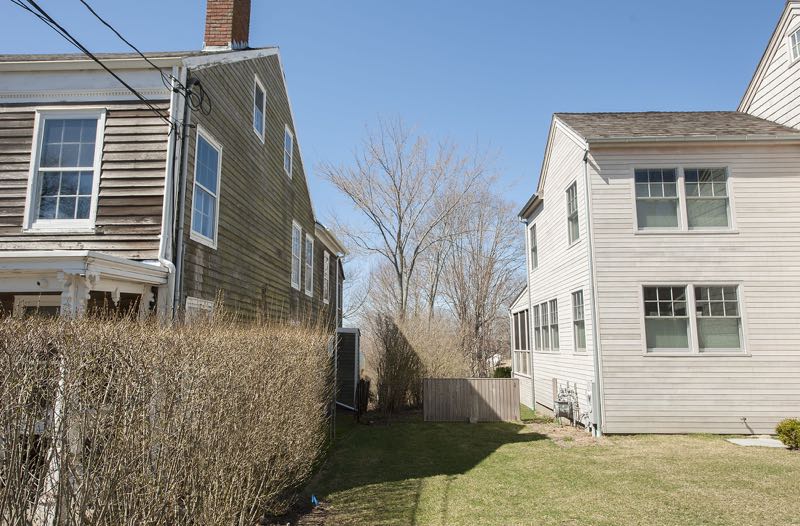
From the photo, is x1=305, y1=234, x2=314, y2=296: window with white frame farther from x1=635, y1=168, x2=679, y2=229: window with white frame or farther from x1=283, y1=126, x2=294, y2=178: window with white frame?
x1=635, y1=168, x2=679, y2=229: window with white frame

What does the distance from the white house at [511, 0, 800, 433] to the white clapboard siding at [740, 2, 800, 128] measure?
51 millimetres

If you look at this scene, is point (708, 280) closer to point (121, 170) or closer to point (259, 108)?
point (259, 108)

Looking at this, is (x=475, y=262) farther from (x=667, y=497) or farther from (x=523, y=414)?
(x=667, y=497)

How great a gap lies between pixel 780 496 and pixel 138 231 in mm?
9328

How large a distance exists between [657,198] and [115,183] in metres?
10.7

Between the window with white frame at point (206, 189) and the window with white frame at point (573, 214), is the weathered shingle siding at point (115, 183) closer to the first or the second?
the window with white frame at point (206, 189)

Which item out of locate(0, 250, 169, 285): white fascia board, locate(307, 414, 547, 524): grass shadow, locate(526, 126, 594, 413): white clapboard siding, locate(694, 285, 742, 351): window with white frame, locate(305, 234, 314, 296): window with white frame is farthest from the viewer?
locate(305, 234, 314, 296): window with white frame

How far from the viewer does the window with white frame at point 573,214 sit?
12.9 m

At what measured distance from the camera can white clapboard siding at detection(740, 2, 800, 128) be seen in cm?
1238

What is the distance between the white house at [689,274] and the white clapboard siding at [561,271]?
0.09 m

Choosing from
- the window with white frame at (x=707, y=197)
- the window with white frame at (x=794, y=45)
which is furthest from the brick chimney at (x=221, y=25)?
the window with white frame at (x=794, y=45)

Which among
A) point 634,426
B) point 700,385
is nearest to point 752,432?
point 700,385

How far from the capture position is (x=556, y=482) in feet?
24.8

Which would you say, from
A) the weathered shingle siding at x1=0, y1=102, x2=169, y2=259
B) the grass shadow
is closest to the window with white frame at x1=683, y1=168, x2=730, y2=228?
the grass shadow
